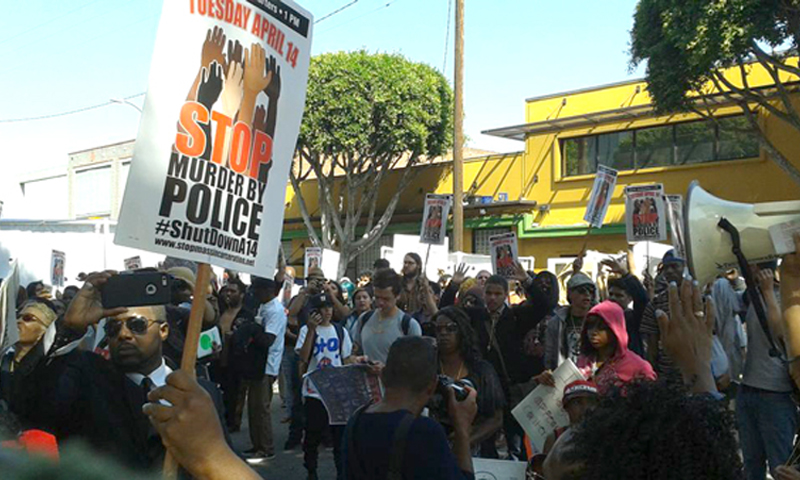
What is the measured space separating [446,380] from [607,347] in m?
1.02

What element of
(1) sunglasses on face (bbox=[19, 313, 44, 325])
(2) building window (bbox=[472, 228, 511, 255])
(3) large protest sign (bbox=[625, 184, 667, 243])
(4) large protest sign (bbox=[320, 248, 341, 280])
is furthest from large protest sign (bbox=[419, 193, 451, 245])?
(2) building window (bbox=[472, 228, 511, 255])

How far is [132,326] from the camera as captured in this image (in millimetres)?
3729

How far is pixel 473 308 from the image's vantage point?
7.25 m

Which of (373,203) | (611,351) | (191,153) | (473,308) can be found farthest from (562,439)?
(373,203)

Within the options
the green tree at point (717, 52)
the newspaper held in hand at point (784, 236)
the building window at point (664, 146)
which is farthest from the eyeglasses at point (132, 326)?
the building window at point (664, 146)

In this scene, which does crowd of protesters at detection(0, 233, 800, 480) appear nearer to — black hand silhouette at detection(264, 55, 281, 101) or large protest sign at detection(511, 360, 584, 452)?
large protest sign at detection(511, 360, 584, 452)

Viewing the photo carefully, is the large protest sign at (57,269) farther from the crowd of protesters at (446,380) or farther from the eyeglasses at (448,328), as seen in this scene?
the eyeglasses at (448,328)

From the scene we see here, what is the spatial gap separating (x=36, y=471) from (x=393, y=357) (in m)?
2.79

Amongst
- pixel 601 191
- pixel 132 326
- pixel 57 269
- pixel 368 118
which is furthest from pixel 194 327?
pixel 368 118

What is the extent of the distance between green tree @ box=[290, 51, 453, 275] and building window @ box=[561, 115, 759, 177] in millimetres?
4861

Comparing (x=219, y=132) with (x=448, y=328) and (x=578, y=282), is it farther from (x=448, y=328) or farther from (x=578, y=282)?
(x=578, y=282)

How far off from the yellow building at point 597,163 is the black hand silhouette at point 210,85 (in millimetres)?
21342

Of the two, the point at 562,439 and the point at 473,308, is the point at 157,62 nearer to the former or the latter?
the point at 562,439

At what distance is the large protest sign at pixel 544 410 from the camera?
4.65 m
